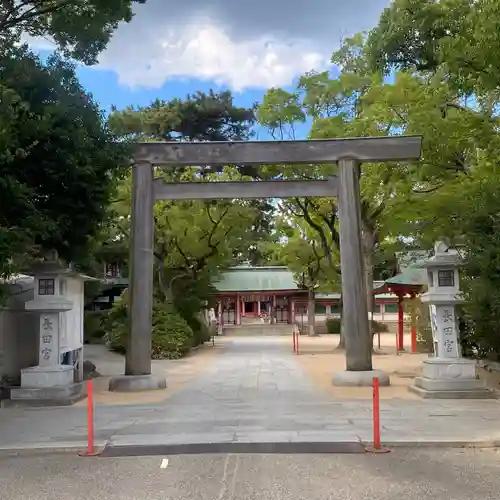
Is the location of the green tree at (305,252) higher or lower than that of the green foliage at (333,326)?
higher

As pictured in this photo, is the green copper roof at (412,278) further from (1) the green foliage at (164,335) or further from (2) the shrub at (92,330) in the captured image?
(2) the shrub at (92,330)

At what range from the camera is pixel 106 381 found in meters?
17.1

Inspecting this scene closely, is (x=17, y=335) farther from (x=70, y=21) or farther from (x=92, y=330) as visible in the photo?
(x=92, y=330)

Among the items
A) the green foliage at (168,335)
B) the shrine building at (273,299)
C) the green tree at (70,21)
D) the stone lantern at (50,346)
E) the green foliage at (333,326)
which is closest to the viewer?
the green tree at (70,21)

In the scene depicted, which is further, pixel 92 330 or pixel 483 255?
pixel 92 330

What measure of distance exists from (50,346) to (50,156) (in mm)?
4611

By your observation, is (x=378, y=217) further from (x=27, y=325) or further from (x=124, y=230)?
(x=27, y=325)

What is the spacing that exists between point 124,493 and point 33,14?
902cm

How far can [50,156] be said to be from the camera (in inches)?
427

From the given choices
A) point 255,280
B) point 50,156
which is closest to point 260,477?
point 50,156

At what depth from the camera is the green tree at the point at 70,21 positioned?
37.5 feet

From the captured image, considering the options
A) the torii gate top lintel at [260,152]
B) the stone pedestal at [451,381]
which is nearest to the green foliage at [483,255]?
the stone pedestal at [451,381]

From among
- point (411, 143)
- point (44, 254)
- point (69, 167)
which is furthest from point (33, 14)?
point (411, 143)

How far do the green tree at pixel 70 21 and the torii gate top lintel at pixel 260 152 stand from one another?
10.8 ft
